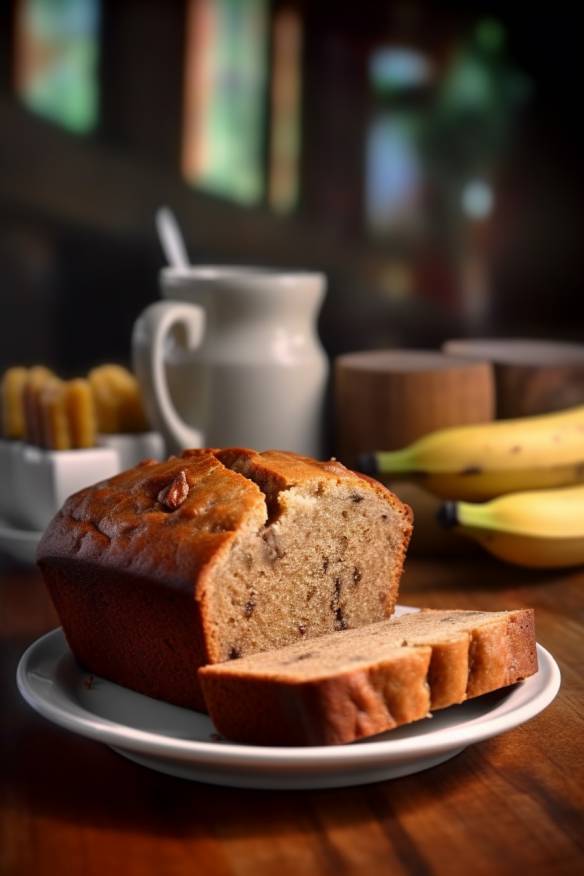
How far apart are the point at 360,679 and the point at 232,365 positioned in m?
0.89

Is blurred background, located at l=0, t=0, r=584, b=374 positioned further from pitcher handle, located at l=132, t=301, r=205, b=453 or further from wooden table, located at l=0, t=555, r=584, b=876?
wooden table, located at l=0, t=555, r=584, b=876

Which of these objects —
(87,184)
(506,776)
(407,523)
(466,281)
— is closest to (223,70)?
(87,184)

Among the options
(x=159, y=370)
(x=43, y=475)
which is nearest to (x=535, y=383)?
(x=159, y=370)

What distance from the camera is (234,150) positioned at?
2.31 metres

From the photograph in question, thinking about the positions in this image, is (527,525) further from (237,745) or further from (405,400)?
(237,745)

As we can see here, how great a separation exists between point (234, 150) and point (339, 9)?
333 mm

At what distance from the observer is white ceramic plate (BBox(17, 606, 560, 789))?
825 millimetres

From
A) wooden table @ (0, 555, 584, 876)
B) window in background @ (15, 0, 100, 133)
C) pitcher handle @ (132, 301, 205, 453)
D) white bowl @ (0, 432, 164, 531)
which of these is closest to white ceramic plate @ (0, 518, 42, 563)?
white bowl @ (0, 432, 164, 531)

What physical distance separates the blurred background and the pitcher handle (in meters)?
0.58

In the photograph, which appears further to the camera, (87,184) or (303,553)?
(87,184)

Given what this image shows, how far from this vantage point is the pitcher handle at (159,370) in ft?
5.48

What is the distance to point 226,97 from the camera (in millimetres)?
2277

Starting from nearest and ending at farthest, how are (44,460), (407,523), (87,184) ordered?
(407,523) → (44,460) → (87,184)

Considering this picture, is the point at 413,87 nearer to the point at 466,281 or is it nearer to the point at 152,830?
the point at 466,281
